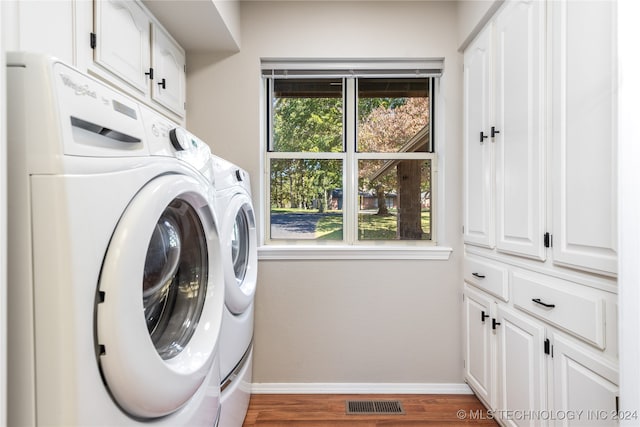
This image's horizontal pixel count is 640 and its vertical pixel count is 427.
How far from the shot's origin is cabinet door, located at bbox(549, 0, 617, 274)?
97 cm

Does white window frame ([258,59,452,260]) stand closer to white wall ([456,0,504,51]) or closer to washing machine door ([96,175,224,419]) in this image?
white wall ([456,0,504,51])

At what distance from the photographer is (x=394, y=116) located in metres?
2.25

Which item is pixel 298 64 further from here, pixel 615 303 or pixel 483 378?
pixel 483 378

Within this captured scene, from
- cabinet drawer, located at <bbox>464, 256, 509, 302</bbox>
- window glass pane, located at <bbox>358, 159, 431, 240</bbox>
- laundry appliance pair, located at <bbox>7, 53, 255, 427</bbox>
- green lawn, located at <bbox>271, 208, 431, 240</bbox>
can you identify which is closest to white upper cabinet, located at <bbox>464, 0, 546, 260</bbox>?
cabinet drawer, located at <bbox>464, 256, 509, 302</bbox>

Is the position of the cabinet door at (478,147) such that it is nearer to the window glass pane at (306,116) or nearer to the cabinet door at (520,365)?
the cabinet door at (520,365)

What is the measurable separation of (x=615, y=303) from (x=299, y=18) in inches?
79.9

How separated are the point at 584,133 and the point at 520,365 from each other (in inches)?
37.0

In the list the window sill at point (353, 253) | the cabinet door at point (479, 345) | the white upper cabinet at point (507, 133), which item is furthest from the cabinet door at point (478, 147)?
the cabinet door at point (479, 345)

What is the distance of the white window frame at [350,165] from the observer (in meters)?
2.06

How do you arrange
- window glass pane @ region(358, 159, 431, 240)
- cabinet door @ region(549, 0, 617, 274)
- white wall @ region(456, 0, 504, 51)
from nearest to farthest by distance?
cabinet door @ region(549, 0, 617, 274) < white wall @ region(456, 0, 504, 51) < window glass pane @ region(358, 159, 431, 240)

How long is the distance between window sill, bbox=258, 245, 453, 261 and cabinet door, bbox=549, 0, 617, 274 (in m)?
0.87

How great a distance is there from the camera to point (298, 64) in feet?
7.04

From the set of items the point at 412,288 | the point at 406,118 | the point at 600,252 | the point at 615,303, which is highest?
the point at 406,118

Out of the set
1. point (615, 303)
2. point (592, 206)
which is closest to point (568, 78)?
point (592, 206)
